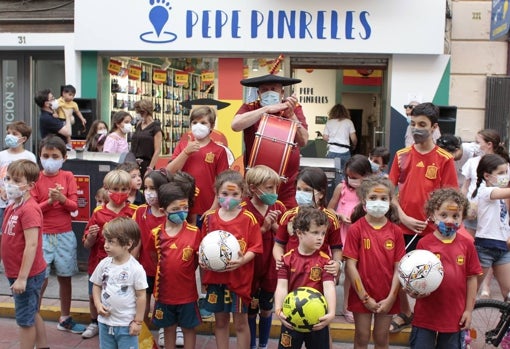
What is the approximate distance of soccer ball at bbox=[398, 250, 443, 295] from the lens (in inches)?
159

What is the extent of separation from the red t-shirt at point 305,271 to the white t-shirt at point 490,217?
92.9 inches

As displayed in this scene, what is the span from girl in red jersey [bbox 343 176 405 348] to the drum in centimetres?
80

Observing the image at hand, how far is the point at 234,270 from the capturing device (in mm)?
4609

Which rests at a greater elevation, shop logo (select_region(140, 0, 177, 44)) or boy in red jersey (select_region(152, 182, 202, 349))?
shop logo (select_region(140, 0, 177, 44))

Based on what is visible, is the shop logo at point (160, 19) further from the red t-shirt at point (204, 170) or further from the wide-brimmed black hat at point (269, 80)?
the wide-brimmed black hat at point (269, 80)

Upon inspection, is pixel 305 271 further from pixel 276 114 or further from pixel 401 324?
pixel 401 324

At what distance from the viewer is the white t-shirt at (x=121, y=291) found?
172 inches

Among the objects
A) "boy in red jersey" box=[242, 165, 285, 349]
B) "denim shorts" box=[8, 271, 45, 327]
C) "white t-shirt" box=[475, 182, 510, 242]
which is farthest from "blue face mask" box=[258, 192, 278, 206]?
"white t-shirt" box=[475, 182, 510, 242]

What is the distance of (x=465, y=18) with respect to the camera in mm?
10438

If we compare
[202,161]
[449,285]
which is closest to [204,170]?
[202,161]

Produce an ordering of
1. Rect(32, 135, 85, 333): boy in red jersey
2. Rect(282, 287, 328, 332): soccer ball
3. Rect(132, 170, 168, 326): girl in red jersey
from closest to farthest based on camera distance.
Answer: Rect(282, 287, 328, 332): soccer ball → Rect(132, 170, 168, 326): girl in red jersey → Rect(32, 135, 85, 333): boy in red jersey

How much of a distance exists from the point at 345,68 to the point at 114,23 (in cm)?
423

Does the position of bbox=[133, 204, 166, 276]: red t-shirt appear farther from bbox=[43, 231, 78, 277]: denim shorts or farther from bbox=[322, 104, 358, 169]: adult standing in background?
bbox=[322, 104, 358, 169]: adult standing in background

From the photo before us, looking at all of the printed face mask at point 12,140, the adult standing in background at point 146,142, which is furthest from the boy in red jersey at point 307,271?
the adult standing in background at point 146,142
